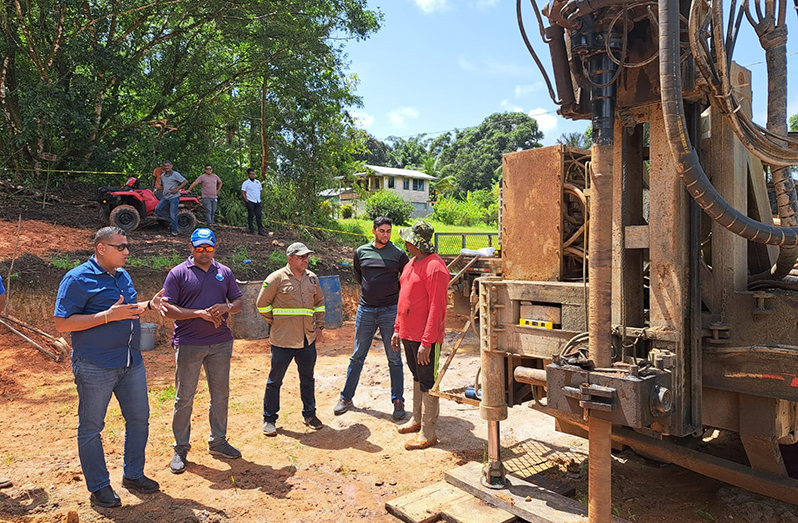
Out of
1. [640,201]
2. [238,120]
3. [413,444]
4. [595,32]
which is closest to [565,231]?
[640,201]

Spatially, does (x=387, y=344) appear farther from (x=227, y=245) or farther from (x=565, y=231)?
(x=227, y=245)

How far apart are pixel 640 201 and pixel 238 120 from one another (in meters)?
17.6

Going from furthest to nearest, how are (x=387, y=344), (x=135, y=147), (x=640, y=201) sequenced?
1. (x=135, y=147)
2. (x=387, y=344)
3. (x=640, y=201)

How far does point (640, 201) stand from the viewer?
10.5 feet

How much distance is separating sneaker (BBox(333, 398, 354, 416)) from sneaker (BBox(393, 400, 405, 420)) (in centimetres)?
58

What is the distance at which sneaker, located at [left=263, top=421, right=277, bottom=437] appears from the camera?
17.6 feet

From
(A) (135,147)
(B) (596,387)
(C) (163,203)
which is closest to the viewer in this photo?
(B) (596,387)

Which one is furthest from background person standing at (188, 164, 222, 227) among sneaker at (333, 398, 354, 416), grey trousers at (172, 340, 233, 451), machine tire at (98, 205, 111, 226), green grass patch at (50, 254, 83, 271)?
grey trousers at (172, 340, 233, 451)

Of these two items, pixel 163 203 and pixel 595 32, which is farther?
pixel 163 203

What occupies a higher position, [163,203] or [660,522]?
[163,203]

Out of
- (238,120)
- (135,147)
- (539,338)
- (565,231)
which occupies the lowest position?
(539,338)

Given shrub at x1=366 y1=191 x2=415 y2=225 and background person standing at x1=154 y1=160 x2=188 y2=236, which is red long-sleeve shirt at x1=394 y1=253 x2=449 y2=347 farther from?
shrub at x1=366 y1=191 x2=415 y2=225

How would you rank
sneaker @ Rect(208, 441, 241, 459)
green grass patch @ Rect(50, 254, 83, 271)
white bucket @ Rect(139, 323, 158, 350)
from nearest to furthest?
1. sneaker @ Rect(208, 441, 241, 459)
2. white bucket @ Rect(139, 323, 158, 350)
3. green grass patch @ Rect(50, 254, 83, 271)

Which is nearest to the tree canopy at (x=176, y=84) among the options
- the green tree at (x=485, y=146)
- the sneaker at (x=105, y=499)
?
the sneaker at (x=105, y=499)
